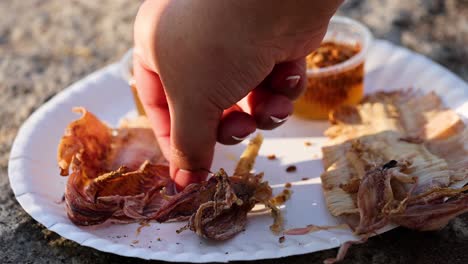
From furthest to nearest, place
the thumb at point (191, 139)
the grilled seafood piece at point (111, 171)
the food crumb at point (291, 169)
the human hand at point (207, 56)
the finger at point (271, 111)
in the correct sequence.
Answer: the food crumb at point (291, 169) → the finger at point (271, 111) → the grilled seafood piece at point (111, 171) → the thumb at point (191, 139) → the human hand at point (207, 56)

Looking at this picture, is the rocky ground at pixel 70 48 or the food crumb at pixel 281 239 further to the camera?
the rocky ground at pixel 70 48

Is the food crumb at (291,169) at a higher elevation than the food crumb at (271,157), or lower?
higher

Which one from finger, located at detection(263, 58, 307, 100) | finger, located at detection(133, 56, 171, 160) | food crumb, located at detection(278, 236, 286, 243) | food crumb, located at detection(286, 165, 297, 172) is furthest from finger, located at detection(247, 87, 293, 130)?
food crumb, located at detection(278, 236, 286, 243)

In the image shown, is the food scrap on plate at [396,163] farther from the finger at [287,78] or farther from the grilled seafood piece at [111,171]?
the grilled seafood piece at [111,171]

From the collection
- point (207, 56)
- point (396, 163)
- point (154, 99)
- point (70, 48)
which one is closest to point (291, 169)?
point (396, 163)

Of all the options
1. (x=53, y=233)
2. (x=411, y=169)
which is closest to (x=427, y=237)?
(x=411, y=169)

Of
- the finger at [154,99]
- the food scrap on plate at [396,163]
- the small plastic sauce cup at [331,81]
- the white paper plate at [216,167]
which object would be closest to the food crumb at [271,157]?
the white paper plate at [216,167]

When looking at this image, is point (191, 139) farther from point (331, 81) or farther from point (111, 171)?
point (331, 81)
